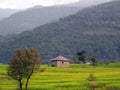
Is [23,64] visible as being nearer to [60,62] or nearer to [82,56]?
[60,62]

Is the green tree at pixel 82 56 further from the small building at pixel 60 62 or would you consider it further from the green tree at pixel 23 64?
the green tree at pixel 23 64

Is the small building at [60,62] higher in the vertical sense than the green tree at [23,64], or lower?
higher

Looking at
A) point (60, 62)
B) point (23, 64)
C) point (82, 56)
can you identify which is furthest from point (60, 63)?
point (23, 64)

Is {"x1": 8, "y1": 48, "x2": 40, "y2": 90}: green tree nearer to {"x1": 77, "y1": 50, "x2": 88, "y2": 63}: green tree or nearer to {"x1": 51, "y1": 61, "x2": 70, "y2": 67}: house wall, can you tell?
{"x1": 51, "y1": 61, "x2": 70, "y2": 67}: house wall

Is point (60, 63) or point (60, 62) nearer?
point (60, 63)

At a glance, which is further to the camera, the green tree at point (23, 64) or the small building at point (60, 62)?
the small building at point (60, 62)

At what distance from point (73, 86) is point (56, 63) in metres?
73.2

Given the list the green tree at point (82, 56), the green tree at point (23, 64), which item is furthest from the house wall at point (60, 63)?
the green tree at point (23, 64)

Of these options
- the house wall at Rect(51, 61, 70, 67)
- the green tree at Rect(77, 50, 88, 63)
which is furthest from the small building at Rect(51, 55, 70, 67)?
the green tree at Rect(77, 50, 88, 63)

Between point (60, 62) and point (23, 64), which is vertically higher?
point (60, 62)

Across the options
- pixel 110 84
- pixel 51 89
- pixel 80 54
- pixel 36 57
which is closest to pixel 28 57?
pixel 36 57

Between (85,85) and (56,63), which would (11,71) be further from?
(56,63)

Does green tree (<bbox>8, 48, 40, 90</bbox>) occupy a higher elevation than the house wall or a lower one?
lower

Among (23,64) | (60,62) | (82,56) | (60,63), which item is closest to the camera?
(23,64)
